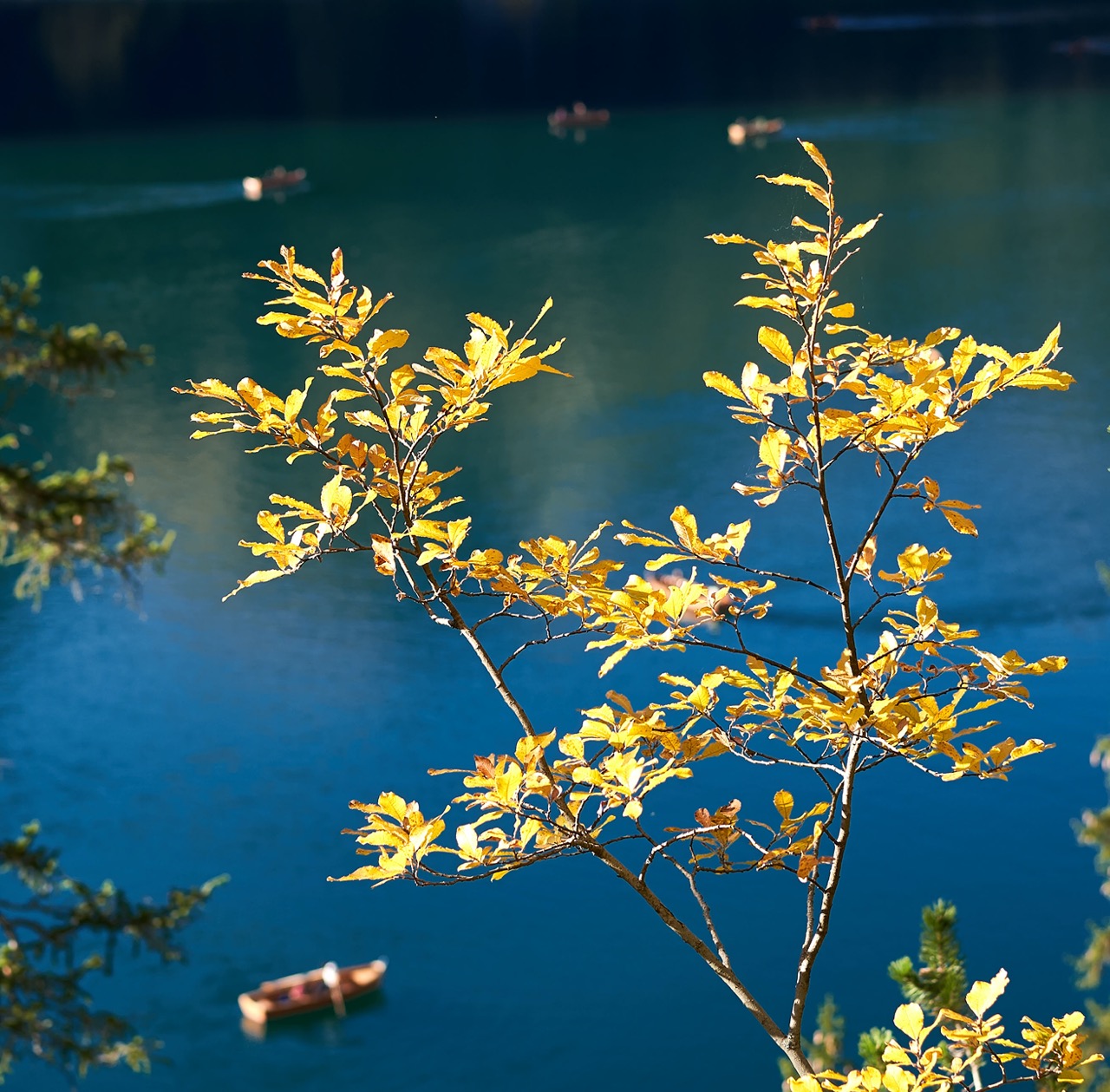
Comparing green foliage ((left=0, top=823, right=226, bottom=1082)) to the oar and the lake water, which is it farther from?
the lake water

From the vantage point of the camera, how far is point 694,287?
15289mm

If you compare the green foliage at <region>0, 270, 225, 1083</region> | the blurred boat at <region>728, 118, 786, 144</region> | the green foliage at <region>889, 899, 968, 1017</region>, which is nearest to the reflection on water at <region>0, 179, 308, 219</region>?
the blurred boat at <region>728, 118, 786, 144</region>

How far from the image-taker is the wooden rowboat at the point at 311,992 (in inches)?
267

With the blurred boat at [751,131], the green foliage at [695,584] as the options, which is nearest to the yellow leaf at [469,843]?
the green foliage at [695,584]

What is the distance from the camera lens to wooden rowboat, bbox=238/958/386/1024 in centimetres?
679

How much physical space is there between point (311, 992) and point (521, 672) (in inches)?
101

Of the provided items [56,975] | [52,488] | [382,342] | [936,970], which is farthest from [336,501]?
[56,975]

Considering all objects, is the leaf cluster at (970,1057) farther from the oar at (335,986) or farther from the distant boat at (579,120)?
the distant boat at (579,120)

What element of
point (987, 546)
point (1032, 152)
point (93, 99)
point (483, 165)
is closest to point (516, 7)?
point (93, 99)

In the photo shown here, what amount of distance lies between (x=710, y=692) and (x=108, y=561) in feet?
12.6

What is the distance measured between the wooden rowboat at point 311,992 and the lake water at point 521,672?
0.35 feet

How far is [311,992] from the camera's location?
22.5 feet

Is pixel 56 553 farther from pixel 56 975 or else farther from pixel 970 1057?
pixel 970 1057

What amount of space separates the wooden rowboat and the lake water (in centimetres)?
11
